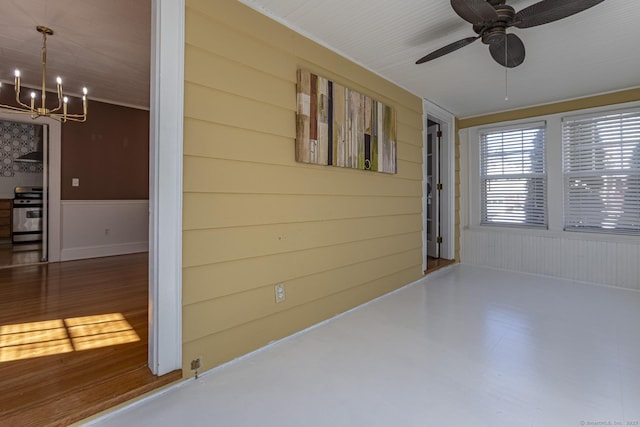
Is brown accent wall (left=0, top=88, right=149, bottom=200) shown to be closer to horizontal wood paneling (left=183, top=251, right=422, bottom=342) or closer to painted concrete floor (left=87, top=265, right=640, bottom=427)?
horizontal wood paneling (left=183, top=251, right=422, bottom=342)

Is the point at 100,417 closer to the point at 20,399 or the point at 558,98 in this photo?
the point at 20,399

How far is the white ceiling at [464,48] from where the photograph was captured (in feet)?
7.12

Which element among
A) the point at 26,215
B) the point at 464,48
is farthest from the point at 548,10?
the point at 26,215

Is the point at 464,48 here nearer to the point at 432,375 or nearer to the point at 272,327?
the point at 432,375

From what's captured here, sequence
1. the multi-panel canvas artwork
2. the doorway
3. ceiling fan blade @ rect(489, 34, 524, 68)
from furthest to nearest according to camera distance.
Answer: the doorway, the multi-panel canvas artwork, ceiling fan blade @ rect(489, 34, 524, 68)

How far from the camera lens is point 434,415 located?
4.89ft

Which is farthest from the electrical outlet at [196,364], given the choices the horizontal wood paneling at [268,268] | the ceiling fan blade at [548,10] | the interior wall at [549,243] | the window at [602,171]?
the window at [602,171]

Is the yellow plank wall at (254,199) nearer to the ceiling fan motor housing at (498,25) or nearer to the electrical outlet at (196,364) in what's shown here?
the electrical outlet at (196,364)

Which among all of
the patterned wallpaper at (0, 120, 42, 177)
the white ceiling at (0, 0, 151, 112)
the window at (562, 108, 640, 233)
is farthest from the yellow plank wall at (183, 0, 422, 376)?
the patterned wallpaper at (0, 120, 42, 177)

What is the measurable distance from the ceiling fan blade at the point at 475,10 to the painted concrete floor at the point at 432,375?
2.12 meters

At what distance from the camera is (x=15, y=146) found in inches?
259

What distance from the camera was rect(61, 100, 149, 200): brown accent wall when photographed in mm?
4543

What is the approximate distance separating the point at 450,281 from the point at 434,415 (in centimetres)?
277

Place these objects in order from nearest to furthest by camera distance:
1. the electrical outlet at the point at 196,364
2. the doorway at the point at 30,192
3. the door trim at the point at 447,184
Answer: the electrical outlet at the point at 196,364 → the doorway at the point at 30,192 → the door trim at the point at 447,184
